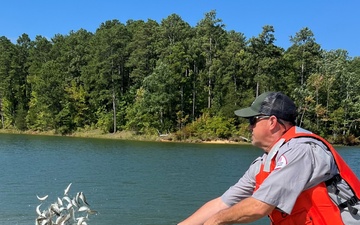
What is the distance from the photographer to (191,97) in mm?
54219

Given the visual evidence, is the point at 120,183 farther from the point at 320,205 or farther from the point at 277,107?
the point at 320,205

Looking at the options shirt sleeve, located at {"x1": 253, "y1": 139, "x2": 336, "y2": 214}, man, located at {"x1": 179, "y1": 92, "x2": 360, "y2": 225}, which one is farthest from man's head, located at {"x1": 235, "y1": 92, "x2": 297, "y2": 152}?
shirt sleeve, located at {"x1": 253, "y1": 139, "x2": 336, "y2": 214}

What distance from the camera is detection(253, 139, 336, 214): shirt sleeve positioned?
188cm

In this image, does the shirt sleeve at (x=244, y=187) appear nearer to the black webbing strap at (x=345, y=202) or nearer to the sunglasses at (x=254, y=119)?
the sunglasses at (x=254, y=119)

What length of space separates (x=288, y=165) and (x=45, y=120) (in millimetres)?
58597

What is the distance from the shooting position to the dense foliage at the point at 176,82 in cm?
4944

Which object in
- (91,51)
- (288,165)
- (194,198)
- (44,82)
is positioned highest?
(91,51)

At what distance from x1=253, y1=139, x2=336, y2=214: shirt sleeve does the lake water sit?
33.3 ft

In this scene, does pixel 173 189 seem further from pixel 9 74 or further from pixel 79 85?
pixel 9 74

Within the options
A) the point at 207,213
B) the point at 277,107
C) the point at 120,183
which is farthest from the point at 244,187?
the point at 120,183

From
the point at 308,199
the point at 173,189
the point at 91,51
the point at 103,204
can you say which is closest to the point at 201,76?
the point at 91,51

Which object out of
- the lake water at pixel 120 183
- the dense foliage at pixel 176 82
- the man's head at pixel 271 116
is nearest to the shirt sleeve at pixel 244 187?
the man's head at pixel 271 116

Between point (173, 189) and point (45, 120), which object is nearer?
point (173, 189)

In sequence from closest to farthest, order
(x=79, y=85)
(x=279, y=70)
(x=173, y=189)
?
(x=173, y=189) → (x=279, y=70) → (x=79, y=85)
